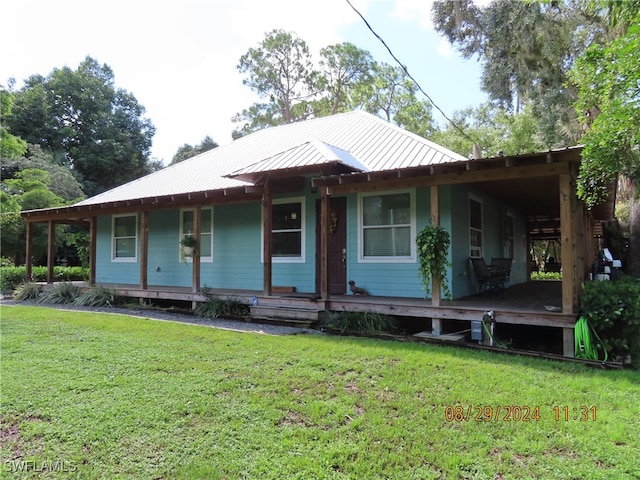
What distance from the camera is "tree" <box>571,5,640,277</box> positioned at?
422 cm

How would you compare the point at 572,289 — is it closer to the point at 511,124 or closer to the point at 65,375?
the point at 65,375

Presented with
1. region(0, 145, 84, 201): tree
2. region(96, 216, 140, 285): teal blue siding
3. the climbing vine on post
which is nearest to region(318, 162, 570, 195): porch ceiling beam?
the climbing vine on post

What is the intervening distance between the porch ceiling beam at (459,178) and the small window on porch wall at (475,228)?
7.97 feet

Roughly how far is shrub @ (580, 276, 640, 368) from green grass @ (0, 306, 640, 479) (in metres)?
0.77

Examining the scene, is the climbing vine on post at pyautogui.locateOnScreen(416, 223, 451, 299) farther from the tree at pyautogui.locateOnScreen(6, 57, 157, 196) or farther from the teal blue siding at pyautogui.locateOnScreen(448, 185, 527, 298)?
the tree at pyautogui.locateOnScreen(6, 57, 157, 196)

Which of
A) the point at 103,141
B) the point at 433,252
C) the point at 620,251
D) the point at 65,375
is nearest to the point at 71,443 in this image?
the point at 65,375

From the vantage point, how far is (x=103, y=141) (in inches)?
1226

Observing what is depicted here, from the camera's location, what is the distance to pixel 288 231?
8984 millimetres

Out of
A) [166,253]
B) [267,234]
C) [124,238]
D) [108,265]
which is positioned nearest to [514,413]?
[267,234]

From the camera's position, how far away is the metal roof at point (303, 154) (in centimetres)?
776

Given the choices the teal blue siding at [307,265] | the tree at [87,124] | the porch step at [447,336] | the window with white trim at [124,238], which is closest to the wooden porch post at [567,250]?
the porch step at [447,336]

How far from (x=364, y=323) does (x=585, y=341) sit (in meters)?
3.00

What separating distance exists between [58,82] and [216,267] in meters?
31.5

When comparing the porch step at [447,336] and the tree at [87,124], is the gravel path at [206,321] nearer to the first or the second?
the porch step at [447,336]
